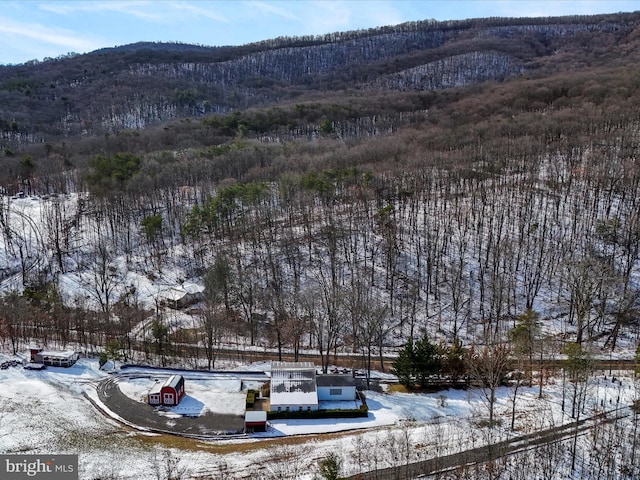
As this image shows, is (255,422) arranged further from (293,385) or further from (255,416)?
(293,385)

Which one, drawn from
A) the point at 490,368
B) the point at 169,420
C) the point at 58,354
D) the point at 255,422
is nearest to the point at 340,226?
the point at 58,354

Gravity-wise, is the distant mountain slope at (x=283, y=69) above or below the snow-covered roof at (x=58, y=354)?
above

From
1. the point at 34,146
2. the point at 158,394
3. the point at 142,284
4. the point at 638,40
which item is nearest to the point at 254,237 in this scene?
the point at 142,284

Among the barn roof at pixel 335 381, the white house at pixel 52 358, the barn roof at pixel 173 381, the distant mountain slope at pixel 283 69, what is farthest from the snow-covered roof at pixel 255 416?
the distant mountain slope at pixel 283 69

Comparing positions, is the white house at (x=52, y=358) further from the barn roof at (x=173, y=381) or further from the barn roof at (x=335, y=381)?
the barn roof at (x=335, y=381)

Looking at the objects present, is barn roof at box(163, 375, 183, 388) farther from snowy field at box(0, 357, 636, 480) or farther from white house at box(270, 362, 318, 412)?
white house at box(270, 362, 318, 412)

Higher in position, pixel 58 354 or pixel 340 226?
pixel 340 226

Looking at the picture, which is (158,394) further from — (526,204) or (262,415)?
(526,204)

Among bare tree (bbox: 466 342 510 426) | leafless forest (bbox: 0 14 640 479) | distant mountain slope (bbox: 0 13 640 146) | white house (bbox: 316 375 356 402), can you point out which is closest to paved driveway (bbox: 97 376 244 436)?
white house (bbox: 316 375 356 402)
